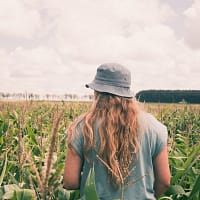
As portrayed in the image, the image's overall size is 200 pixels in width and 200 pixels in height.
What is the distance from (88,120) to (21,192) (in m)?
0.52

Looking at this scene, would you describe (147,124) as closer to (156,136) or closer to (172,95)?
A: (156,136)

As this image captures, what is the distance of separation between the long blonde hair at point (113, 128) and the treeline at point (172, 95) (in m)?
67.6

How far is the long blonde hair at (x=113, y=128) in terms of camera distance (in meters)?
2.19

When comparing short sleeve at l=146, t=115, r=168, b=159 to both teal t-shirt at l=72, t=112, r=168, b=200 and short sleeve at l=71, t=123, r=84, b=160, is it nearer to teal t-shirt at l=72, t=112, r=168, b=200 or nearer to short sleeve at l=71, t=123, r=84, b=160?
teal t-shirt at l=72, t=112, r=168, b=200

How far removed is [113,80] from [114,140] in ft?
1.16

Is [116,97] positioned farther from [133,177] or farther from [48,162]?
[48,162]

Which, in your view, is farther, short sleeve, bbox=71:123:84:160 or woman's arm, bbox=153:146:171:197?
woman's arm, bbox=153:146:171:197

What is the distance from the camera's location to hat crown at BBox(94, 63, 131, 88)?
2.32m

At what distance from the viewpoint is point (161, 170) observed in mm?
2441

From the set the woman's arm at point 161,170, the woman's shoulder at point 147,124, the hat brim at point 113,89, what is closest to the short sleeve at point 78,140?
the hat brim at point 113,89

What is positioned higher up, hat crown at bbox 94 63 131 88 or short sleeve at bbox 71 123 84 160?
hat crown at bbox 94 63 131 88

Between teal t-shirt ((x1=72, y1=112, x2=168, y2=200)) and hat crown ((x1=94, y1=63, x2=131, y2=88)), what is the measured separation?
21 cm

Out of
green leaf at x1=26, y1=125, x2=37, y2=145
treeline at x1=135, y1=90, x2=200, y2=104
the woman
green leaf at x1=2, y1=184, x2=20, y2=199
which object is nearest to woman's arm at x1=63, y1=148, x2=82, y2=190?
the woman

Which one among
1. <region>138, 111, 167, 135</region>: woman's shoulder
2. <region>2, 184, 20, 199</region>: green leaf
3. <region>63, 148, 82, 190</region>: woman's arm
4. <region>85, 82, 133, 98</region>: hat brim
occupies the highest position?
<region>85, 82, 133, 98</region>: hat brim
